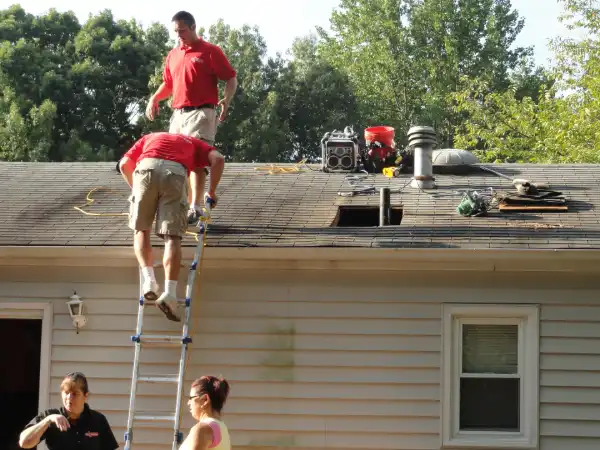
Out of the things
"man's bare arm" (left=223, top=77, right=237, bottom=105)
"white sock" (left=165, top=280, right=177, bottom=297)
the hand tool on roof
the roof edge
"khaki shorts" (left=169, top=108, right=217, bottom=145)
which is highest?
"man's bare arm" (left=223, top=77, right=237, bottom=105)

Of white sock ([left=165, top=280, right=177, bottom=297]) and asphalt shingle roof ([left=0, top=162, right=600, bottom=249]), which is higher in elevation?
asphalt shingle roof ([left=0, top=162, right=600, bottom=249])

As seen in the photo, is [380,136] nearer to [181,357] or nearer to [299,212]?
[299,212]

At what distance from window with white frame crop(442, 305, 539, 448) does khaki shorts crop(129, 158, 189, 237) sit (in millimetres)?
2342

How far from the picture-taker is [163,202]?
27.4 ft

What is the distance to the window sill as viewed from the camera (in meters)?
8.80

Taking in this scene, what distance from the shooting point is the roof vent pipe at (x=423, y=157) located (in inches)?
437

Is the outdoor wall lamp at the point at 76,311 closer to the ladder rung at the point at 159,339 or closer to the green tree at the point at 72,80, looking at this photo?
the ladder rung at the point at 159,339

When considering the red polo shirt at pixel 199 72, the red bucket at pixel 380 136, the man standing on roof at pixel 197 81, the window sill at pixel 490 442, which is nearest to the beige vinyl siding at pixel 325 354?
the window sill at pixel 490 442

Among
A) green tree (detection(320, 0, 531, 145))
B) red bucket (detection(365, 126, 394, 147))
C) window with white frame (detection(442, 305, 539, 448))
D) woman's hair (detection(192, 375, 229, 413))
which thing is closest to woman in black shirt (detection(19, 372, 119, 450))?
woman's hair (detection(192, 375, 229, 413))

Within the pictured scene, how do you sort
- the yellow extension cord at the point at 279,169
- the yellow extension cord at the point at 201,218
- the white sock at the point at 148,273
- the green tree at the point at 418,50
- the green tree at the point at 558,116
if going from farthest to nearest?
the green tree at the point at 418,50, the green tree at the point at 558,116, the yellow extension cord at the point at 279,169, the yellow extension cord at the point at 201,218, the white sock at the point at 148,273

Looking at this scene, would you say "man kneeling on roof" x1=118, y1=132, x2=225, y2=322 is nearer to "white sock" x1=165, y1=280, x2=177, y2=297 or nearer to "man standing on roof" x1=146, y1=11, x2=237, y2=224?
"white sock" x1=165, y1=280, x2=177, y2=297

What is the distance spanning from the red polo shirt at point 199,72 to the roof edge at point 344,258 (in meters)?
1.47

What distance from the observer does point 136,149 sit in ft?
28.5

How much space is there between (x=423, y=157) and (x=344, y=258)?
2.62 meters
